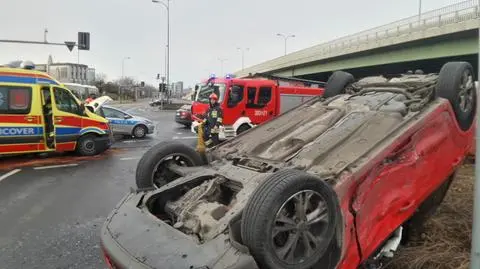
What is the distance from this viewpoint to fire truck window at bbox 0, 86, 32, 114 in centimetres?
1037

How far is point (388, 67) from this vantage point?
102 feet

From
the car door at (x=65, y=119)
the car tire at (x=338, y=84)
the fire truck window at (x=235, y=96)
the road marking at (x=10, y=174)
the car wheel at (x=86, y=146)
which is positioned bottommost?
the road marking at (x=10, y=174)

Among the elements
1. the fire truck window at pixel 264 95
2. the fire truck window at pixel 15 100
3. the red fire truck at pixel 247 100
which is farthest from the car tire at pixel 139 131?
the fire truck window at pixel 15 100

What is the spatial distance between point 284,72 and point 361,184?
46.3m

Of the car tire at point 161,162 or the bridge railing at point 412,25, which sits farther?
the bridge railing at point 412,25

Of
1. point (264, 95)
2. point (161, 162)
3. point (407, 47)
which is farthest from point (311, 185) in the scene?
point (407, 47)

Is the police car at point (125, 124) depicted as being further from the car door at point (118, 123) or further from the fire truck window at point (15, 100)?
the fire truck window at point (15, 100)

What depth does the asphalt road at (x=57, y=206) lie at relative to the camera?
4.64 m

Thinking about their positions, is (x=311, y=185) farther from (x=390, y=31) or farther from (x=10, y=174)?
(x=390, y=31)

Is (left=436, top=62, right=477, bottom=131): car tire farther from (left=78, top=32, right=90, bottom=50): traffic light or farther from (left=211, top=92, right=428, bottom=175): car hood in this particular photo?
(left=78, top=32, right=90, bottom=50): traffic light

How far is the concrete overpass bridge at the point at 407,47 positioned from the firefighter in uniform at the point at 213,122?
1160 centimetres

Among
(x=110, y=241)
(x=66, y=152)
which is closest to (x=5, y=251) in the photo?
(x=110, y=241)

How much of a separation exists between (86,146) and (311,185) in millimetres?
9931

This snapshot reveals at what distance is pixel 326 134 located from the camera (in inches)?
167
